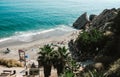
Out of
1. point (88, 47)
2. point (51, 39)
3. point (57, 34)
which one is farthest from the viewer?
point (57, 34)

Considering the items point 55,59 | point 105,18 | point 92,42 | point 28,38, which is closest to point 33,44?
point 28,38

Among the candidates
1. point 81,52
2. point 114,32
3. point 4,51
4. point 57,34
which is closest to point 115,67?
point 114,32

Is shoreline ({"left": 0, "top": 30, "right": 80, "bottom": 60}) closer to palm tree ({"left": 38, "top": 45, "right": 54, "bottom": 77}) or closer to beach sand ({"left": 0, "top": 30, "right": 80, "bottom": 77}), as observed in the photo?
beach sand ({"left": 0, "top": 30, "right": 80, "bottom": 77})

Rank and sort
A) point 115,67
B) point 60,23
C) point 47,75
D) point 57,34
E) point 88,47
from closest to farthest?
point 115,67 → point 47,75 → point 88,47 → point 57,34 → point 60,23

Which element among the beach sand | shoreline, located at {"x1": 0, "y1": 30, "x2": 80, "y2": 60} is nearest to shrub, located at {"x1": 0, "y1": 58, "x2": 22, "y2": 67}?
the beach sand

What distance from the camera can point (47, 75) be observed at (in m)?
37.5

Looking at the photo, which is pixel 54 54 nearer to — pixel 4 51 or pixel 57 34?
pixel 4 51

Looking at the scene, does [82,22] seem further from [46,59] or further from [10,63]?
[46,59]

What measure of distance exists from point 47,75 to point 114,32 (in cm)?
1236

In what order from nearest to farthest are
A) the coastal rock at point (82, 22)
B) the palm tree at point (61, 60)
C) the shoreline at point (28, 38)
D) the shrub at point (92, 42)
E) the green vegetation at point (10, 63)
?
the palm tree at point (61, 60) → the green vegetation at point (10, 63) → the shrub at point (92, 42) → the shoreline at point (28, 38) → the coastal rock at point (82, 22)

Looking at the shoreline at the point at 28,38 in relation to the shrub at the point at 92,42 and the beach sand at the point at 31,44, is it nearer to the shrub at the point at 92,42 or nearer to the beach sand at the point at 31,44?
the beach sand at the point at 31,44

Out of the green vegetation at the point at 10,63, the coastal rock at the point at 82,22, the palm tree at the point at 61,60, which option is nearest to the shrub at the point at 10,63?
the green vegetation at the point at 10,63

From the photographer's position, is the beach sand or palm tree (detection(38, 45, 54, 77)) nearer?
palm tree (detection(38, 45, 54, 77))

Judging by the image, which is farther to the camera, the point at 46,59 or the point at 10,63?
the point at 10,63
